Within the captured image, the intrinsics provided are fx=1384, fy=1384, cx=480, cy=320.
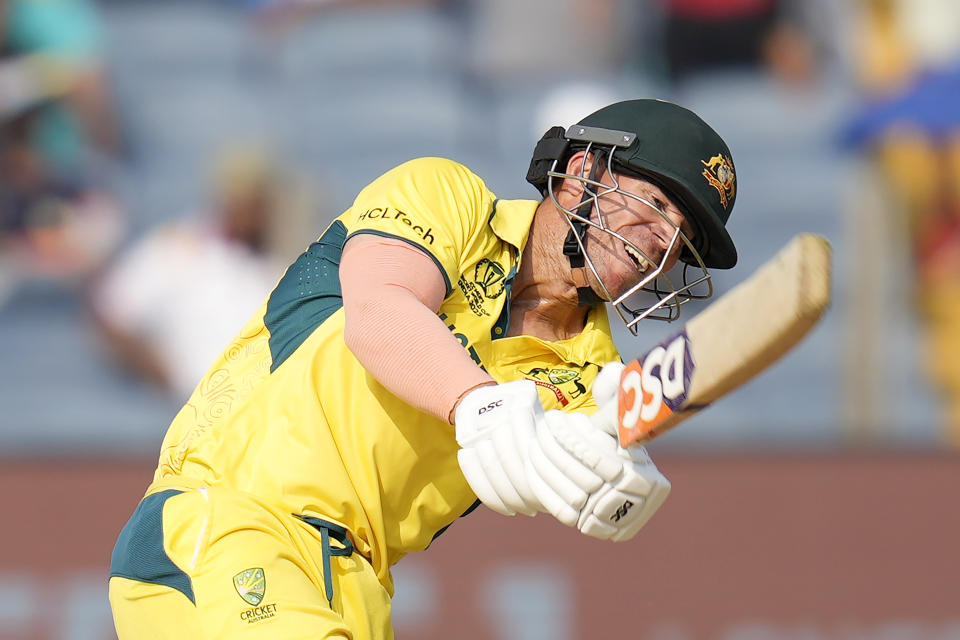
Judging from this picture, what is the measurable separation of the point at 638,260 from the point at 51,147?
513 centimetres

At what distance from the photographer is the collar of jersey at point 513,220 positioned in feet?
9.00

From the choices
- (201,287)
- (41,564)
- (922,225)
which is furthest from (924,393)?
(41,564)

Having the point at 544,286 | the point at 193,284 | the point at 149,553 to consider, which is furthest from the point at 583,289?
the point at 193,284

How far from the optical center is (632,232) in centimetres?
268

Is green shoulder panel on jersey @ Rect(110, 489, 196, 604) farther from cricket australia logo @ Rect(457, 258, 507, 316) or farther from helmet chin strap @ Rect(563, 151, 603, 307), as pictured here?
helmet chin strap @ Rect(563, 151, 603, 307)

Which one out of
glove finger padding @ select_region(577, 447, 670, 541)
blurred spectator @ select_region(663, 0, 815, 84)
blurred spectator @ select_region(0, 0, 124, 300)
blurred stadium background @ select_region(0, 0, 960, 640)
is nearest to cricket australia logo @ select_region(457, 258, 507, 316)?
glove finger padding @ select_region(577, 447, 670, 541)

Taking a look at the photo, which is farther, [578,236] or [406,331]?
[578,236]

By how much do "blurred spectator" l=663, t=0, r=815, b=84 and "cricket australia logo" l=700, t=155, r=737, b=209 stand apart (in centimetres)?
556

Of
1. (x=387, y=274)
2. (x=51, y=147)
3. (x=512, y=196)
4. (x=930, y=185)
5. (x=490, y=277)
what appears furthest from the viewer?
(x=512, y=196)

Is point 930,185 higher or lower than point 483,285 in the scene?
lower

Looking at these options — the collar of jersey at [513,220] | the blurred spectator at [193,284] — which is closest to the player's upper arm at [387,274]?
the collar of jersey at [513,220]

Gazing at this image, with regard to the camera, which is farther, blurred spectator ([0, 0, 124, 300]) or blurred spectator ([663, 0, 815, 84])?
blurred spectator ([663, 0, 815, 84])

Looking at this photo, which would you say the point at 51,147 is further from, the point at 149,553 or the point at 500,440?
the point at 500,440

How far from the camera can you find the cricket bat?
1943 mm
